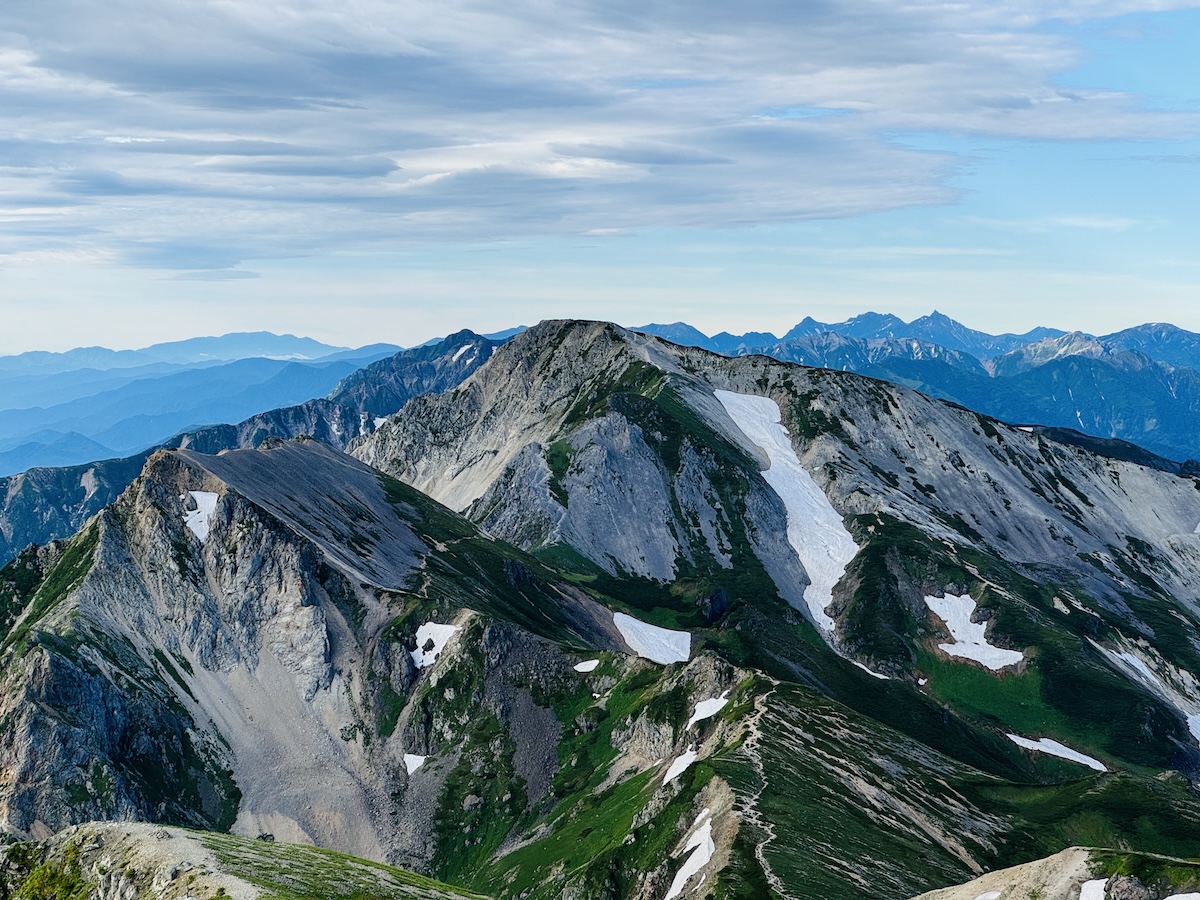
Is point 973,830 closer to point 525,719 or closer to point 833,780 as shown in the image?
point 833,780

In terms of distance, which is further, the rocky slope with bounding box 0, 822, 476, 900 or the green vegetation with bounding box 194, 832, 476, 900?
the green vegetation with bounding box 194, 832, 476, 900

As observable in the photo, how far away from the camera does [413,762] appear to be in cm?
18288

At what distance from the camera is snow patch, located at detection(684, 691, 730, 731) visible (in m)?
159

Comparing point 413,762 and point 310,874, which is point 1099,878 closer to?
point 310,874

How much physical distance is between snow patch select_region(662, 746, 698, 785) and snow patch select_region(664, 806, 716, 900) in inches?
827

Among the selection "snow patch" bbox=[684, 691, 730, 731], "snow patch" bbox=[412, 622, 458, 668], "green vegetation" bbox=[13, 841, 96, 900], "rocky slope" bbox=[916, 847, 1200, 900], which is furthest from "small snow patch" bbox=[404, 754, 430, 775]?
"rocky slope" bbox=[916, 847, 1200, 900]

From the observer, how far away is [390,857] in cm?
16812

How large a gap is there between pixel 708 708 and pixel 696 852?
43.7 m

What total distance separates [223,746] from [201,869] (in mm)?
97328

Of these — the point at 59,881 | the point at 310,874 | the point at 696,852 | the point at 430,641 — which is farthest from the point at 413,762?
the point at 59,881

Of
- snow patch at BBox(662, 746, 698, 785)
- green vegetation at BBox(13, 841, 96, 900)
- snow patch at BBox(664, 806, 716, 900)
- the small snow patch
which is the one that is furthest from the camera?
the small snow patch

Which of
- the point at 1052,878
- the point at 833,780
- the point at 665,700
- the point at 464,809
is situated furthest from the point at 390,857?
the point at 1052,878

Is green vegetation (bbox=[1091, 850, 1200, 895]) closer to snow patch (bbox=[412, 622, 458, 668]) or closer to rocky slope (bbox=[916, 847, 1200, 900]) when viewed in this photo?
rocky slope (bbox=[916, 847, 1200, 900])

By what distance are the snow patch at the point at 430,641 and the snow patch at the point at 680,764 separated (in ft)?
177
